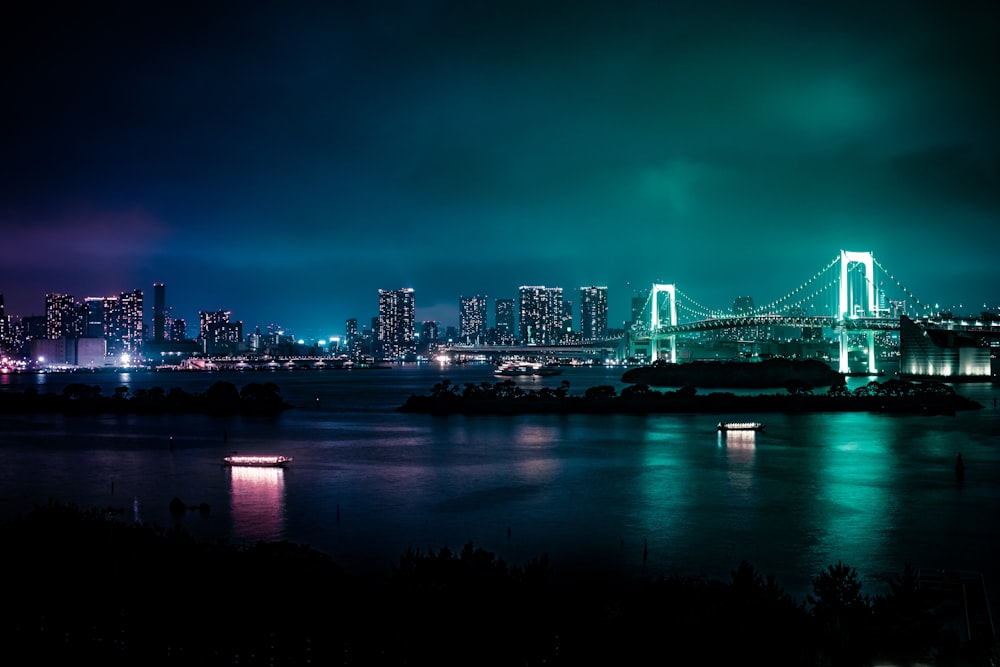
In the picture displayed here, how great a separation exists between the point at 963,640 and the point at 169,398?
1892 inches

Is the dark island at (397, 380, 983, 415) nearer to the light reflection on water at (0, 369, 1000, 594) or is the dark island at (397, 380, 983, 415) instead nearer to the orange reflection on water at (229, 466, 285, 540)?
the light reflection on water at (0, 369, 1000, 594)

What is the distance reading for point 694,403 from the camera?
45.7 meters

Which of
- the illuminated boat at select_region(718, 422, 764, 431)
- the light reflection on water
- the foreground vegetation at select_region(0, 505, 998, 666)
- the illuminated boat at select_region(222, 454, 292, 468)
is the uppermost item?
the foreground vegetation at select_region(0, 505, 998, 666)

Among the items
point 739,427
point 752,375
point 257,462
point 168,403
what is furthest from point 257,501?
point 752,375

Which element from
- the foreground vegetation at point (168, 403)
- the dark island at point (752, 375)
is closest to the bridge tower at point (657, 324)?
the dark island at point (752, 375)

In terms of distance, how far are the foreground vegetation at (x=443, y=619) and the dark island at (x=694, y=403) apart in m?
34.8

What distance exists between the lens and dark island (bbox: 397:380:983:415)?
144 feet

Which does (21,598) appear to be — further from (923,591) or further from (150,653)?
(923,591)

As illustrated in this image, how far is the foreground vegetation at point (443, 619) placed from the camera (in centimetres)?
802

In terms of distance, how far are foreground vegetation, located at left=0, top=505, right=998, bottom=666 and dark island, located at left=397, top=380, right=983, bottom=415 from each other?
3484 cm

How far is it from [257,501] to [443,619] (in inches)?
470

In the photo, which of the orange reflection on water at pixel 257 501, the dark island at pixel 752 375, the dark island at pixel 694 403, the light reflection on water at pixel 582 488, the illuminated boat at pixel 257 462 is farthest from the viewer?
the dark island at pixel 752 375

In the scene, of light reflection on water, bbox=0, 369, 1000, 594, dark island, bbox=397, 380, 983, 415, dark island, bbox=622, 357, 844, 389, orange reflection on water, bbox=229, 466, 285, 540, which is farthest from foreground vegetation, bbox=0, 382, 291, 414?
dark island, bbox=622, 357, 844, 389

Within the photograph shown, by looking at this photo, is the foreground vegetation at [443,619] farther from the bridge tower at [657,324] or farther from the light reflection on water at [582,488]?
the bridge tower at [657,324]
